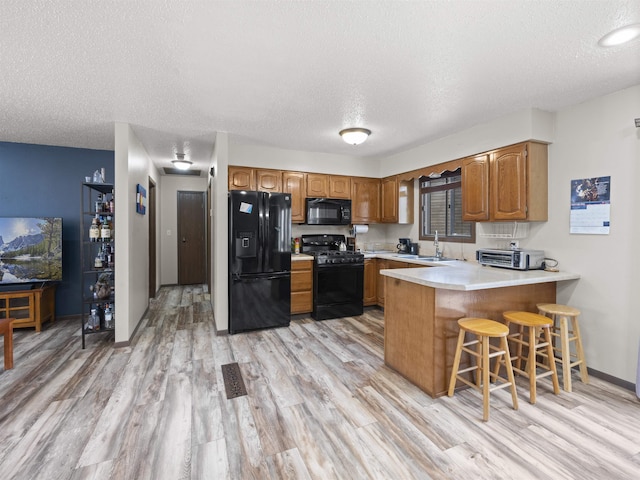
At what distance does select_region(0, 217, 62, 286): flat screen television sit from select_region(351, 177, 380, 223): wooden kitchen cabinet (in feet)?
13.3

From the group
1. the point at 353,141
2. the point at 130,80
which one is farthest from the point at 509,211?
the point at 130,80

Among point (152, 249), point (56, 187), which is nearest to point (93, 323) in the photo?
point (56, 187)

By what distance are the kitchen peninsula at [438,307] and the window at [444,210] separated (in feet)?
4.44

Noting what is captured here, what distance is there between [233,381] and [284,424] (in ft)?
2.50

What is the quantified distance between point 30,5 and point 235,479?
262cm

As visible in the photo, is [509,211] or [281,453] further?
[509,211]

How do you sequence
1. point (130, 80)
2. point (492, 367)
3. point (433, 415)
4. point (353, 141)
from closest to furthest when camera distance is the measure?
1. point (433, 415)
2. point (130, 80)
3. point (492, 367)
4. point (353, 141)

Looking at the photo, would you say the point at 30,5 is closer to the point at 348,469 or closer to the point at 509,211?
the point at 348,469

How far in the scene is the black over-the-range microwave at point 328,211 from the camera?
15.4 feet

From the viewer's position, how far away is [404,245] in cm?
498

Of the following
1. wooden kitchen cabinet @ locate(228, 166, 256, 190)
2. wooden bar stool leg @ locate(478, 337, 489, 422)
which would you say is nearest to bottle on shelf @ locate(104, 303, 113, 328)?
wooden kitchen cabinet @ locate(228, 166, 256, 190)

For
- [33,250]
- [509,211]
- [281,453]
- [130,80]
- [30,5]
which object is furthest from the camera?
[33,250]

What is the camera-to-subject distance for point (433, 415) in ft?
7.10

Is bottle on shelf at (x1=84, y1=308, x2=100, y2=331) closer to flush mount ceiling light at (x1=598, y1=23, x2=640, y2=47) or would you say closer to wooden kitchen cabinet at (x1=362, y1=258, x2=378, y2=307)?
wooden kitchen cabinet at (x1=362, y1=258, x2=378, y2=307)
